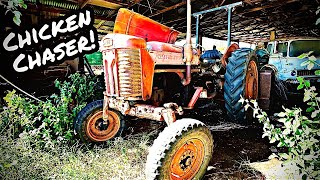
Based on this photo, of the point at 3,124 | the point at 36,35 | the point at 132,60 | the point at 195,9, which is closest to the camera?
the point at 132,60

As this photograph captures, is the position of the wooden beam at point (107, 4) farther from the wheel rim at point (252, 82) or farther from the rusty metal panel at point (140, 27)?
the wheel rim at point (252, 82)

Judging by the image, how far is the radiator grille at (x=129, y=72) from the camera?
7.14 feet

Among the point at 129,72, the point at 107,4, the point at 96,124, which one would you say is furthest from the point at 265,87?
the point at 107,4

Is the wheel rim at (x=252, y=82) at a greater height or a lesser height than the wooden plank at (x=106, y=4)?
lesser

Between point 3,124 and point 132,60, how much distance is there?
2.41 m

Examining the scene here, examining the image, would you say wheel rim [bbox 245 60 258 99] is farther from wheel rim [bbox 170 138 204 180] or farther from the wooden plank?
the wooden plank

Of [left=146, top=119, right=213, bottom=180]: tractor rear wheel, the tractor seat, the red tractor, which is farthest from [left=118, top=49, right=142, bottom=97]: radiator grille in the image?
[left=146, top=119, right=213, bottom=180]: tractor rear wheel

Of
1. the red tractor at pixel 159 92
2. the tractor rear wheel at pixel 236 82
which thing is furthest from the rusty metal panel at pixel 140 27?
the tractor rear wheel at pixel 236 82

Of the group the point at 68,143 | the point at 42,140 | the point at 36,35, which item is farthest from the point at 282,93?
the point at 36,35

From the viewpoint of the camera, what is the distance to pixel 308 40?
772cm

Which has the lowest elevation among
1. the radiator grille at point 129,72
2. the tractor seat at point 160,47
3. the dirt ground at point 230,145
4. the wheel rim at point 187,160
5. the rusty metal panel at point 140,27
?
the dirt ground at point 230,145

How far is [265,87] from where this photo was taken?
405 centimetres

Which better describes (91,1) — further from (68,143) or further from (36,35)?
(68,143)

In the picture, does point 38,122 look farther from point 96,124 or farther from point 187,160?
point 187,160
